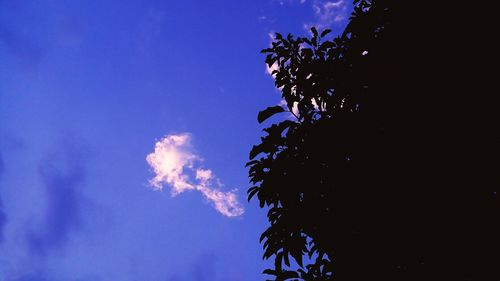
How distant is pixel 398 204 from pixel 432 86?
1386mm

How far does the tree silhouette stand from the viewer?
3170 millimetres

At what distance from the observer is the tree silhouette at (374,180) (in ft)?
10.4

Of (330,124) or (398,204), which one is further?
(330,124)

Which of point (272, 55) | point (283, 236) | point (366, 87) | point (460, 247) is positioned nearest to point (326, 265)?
point (283, 236)

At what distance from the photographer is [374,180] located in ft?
11.6

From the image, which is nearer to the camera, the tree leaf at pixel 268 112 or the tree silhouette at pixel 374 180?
the tree silhouette at pixel 374 180

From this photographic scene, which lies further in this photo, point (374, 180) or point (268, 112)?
point (268, 112)

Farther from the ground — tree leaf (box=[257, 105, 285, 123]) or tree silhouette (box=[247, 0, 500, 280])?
tree leaf (box=[257, 105, 285, 123])

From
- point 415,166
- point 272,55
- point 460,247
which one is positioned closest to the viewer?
point 460,247

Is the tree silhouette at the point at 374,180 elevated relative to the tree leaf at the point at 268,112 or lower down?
lower down

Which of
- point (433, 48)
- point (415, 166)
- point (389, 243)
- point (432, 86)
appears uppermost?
point (433, 48)

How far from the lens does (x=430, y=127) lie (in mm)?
3363

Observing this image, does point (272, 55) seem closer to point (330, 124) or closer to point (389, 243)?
point (330, 124)

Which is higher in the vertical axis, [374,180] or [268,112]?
[268,112]
